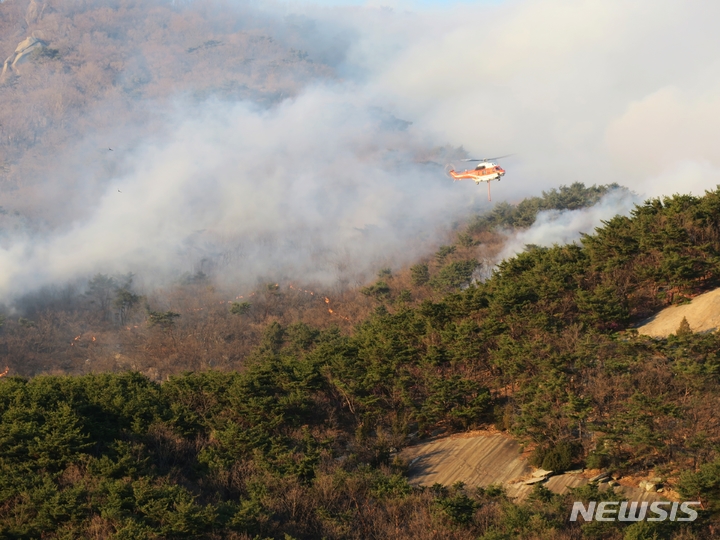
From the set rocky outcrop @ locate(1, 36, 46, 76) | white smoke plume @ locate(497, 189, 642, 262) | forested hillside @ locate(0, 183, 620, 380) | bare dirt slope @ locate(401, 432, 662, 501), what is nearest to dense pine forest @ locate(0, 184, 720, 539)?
bare dirt slope @ locate(401, 432, 662, 501)

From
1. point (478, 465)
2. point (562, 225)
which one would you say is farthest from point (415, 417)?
point (562, 225)

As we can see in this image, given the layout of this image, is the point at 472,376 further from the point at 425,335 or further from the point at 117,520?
the point at 117,520

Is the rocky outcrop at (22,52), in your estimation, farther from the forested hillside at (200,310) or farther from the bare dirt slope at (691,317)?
the bare dirt slope at (691,317)

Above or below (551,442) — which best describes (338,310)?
below

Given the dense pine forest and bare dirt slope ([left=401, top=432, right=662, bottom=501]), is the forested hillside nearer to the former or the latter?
the dense pine forest

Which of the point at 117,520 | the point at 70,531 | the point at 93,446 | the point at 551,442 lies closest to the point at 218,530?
the point at 117,520

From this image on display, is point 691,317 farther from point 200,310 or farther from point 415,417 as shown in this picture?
point 200,310
